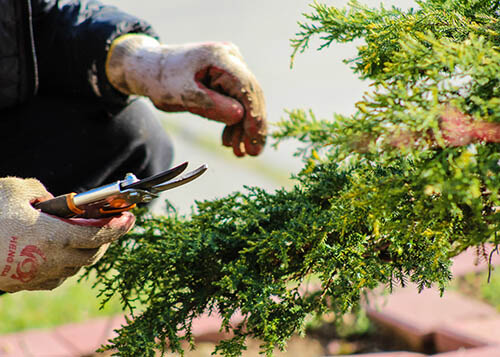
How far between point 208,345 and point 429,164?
6.14 feet

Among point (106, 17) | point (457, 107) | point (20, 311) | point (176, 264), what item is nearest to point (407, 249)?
point (457, 107)

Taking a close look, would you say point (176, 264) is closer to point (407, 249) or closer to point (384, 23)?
point (407, 249)

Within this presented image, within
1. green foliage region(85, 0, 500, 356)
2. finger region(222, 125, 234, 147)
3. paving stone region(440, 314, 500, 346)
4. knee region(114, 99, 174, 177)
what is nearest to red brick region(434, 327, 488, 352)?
paving stone region(440, 314, 500, 346)

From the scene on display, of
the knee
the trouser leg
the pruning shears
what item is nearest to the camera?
the pruning shears

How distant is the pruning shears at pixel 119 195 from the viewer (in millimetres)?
994

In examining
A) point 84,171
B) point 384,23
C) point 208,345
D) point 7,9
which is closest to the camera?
point 384,23

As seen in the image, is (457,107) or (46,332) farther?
(46,332)

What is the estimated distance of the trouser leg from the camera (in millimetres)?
1848

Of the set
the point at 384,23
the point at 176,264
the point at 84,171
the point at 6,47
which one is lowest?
the point at 176,264

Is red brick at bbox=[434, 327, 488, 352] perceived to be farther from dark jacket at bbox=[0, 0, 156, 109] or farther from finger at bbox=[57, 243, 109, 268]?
dark jacket at bbox=[0, 0, 156, 109]

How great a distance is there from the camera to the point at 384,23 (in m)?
0.92

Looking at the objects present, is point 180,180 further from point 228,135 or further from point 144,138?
point 144,138

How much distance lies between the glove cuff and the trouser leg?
309mm

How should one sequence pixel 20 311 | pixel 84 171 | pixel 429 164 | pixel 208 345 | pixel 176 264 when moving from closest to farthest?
pixel 429 164, pixel 176 264, pixel 84 171, pixel 208 345, pixel 20 311
